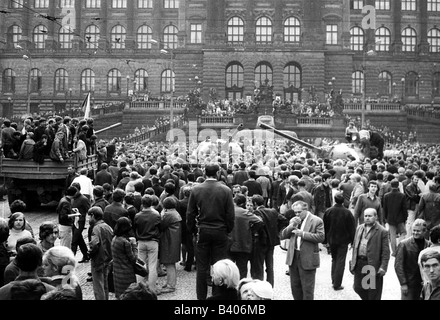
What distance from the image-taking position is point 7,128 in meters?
23.2

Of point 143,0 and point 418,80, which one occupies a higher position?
point 143,0

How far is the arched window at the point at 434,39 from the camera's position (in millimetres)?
76188

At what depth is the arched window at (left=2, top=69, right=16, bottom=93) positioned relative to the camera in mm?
77375

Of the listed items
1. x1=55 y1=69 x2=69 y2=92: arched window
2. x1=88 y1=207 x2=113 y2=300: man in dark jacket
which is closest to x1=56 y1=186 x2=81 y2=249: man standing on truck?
x1=88 y1=207 x2=113 y2=300: man in dark jacket

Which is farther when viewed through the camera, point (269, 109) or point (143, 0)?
point (143, 0)

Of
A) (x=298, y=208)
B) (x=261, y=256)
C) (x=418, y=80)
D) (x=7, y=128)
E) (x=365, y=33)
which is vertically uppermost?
(x=365, y=33)

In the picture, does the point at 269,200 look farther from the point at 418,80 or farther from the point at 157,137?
the point at 418,80

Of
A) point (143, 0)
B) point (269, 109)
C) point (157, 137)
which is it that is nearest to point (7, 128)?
point (157, 137)

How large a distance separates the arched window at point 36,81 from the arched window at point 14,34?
16.9 ft

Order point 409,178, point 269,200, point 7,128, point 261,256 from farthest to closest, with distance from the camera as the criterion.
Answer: point 7,128 < point 269,200 < point 409,178 < point 261,256

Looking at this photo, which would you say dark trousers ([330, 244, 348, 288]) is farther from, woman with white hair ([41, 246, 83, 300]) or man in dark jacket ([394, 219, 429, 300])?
woman with white hair ([41, 246, 83, 300])

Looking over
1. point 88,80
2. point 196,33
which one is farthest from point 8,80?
point 196,33
